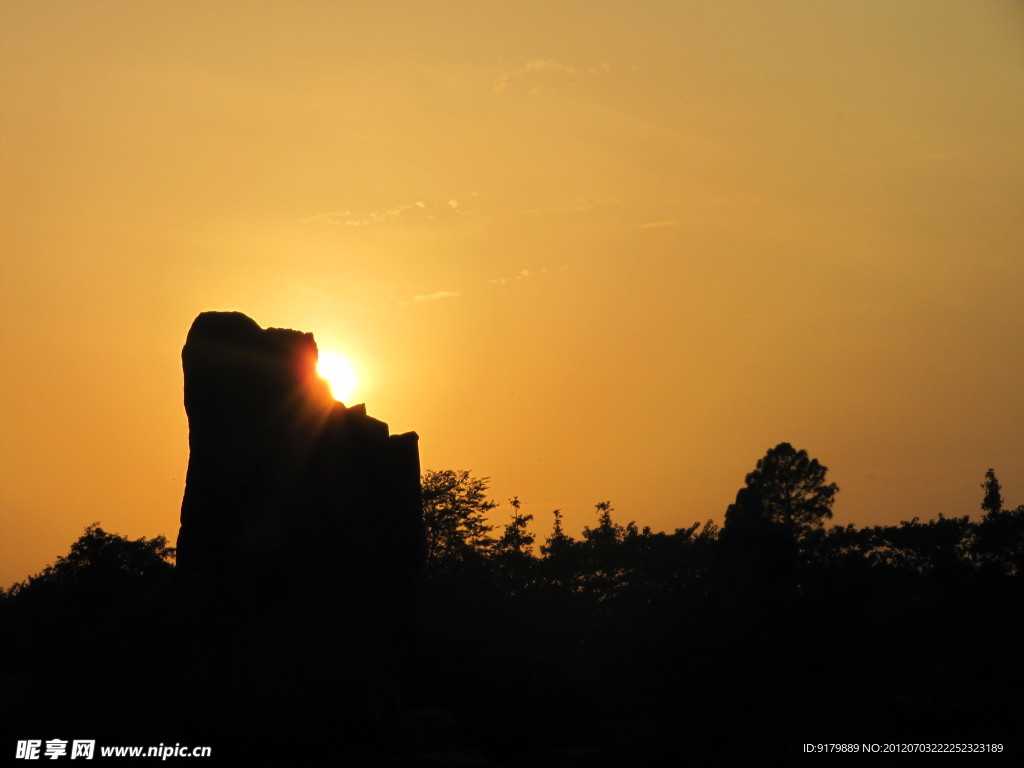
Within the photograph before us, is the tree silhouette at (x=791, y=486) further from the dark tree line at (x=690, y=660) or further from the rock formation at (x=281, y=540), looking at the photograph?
the rock formation at (x=281, y=540)

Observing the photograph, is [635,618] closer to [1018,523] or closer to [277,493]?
[277,493]

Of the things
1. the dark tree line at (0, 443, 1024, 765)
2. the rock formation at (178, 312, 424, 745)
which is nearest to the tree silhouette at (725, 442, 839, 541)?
the dark tree line at (0, 443, 1024, 765)

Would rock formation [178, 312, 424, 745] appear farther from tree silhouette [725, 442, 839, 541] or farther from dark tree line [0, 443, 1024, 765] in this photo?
tree silhouette [725, 442, 839, 541]

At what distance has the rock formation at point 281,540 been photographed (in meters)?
37.2

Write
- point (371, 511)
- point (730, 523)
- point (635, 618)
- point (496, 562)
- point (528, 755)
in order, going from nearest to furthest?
point (528, 755) < point (371, 511) < point (635, 618) < point (730, 523) < point (496, 562)

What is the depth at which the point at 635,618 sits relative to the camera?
50062 millimetres

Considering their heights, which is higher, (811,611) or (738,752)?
(811,611)

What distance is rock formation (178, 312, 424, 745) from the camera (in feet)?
122

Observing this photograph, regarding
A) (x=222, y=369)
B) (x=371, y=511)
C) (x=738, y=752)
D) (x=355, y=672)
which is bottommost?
(x=738, y=752)

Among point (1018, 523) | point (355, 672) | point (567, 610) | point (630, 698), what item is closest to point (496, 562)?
point (567, 610)

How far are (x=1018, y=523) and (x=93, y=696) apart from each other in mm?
64794

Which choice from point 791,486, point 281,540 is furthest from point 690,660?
point 791,486

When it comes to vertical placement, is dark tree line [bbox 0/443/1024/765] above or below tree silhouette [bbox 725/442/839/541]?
below

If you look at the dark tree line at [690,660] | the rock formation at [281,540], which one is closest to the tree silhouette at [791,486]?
the dark tree line at [690,660]
